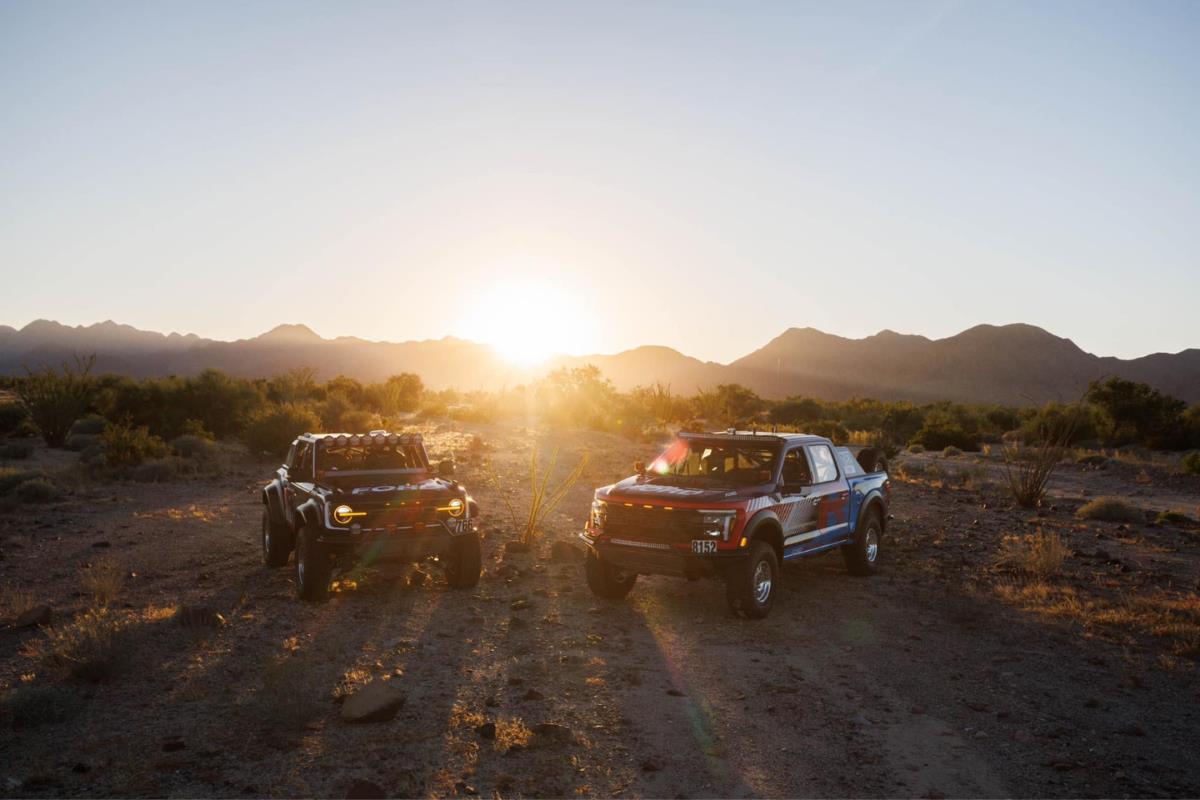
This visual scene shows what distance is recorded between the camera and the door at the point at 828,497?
34.6 ft

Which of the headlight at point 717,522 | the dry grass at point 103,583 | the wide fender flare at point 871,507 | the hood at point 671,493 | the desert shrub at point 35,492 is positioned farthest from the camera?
the desert shrub at point 35,492

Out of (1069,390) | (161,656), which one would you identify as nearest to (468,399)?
(161,656)

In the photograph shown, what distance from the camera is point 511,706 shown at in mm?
6738

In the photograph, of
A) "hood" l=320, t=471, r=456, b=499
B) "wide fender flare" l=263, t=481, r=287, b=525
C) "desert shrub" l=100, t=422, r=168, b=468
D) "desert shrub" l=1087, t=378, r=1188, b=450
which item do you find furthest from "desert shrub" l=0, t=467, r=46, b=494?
"desert shrub" l=1087, t=378, r=1188, b=450

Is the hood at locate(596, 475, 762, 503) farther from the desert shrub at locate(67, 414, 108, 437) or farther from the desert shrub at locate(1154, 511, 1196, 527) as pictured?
the desert shrub at locate(67, 414, 108, 437)

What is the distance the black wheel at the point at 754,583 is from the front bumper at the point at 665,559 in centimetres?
13

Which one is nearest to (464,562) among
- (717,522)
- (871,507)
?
(717,522)

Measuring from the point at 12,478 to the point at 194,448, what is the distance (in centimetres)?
617

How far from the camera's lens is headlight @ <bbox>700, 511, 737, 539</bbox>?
29.2ft

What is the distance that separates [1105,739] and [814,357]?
370ft

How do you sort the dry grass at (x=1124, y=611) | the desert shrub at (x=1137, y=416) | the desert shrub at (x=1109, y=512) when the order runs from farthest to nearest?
1. the desert shrub at (x=1137, y=416)
2. the desert shrub at (x=1109, y=512)
3. the dry grass at (x=1124, y=611)

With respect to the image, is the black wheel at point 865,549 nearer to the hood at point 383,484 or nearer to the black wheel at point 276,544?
the hood at point 383,484

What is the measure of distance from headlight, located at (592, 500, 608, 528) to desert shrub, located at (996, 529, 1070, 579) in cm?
608

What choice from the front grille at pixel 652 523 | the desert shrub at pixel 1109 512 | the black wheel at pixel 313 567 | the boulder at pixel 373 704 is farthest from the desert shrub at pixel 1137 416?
the boulder at pixel 373 704
